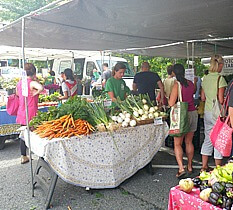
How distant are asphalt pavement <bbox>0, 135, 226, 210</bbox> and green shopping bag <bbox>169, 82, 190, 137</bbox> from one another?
30.9 inches

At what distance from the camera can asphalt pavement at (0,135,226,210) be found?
127 inches

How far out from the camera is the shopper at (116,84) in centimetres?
435

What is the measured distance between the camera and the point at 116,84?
14.5 feet

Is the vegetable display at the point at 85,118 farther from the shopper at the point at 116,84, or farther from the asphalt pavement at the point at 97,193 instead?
the asphalt pavement at the point at 97,193

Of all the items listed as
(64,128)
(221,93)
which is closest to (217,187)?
(64,128)

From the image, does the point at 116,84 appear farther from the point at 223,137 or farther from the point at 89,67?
the point at 89,67

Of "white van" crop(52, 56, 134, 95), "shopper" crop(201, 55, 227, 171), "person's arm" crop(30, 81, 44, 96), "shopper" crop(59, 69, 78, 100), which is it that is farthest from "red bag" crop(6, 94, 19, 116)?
"white van" crop(52, 56, 134, 95)

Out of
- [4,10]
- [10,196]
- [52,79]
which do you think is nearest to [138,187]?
[10,196]

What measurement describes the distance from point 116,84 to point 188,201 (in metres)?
2.79

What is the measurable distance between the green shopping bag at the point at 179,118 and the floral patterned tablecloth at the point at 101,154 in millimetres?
361

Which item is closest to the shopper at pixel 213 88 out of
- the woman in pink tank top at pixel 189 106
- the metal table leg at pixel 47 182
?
the woman in pink tank top at pixel 189 106

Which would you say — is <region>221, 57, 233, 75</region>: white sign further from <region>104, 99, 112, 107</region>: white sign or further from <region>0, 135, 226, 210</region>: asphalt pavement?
<region>104, 99, 112, 107</region>: white sign

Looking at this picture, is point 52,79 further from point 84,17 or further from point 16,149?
point 84,17

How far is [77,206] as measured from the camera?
3203 millimetres
